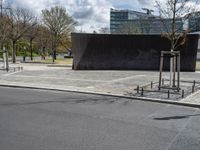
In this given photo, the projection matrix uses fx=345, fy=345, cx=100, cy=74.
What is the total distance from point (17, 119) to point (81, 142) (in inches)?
112

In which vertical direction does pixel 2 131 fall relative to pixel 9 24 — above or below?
below

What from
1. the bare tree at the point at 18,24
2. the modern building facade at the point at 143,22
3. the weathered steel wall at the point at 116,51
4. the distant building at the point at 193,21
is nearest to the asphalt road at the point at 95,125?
the modern building facade at the point at 143,22

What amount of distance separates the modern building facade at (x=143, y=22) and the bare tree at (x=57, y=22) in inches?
498

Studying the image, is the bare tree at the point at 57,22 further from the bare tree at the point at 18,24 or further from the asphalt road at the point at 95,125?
the asphalt road at the point at 95,125

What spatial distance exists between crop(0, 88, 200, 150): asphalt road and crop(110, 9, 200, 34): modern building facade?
20.0 feet

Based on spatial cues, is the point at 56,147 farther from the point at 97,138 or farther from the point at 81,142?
the point at 97,138

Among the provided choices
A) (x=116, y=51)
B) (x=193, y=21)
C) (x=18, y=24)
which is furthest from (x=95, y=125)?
(x=18, y=24)

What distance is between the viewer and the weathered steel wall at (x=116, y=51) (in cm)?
2866

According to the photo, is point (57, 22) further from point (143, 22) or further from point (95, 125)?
point (95, 125)

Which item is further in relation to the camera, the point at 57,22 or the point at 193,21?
the point at 57,22

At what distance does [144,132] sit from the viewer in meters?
7.82

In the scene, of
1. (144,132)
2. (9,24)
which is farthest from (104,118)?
(9,24)

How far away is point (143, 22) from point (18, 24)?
61.2 ft

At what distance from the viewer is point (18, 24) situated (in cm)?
5088
